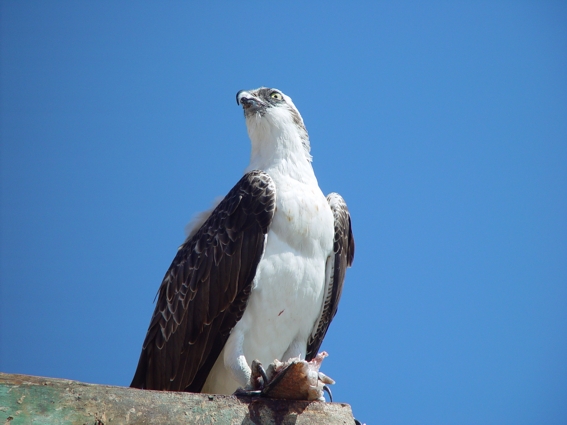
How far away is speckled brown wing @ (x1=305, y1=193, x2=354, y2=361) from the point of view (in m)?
7.58

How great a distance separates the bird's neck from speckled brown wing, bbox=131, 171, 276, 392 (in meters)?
0.39

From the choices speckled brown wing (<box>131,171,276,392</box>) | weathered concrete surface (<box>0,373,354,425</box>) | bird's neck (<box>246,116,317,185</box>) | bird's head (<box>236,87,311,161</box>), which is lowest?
weathered concrete surface (<box>0,373,354,425</box>)

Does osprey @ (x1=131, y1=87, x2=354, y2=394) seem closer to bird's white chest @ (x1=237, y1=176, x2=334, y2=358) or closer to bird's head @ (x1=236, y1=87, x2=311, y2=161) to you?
bird's white chest @ (x1=237, y1=176, x2=334, y2=358)

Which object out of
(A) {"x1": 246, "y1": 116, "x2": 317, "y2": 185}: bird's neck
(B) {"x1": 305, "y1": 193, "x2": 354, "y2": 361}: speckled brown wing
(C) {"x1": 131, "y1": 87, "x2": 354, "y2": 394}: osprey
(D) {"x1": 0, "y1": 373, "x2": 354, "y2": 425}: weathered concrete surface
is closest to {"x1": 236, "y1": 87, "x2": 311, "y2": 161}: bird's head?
(A) {"x1": 246, "y1": 116, "x2": 317, "y2": 185}: bird's neck

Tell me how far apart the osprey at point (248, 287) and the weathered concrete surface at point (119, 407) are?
1601 mm

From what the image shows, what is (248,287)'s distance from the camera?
6992mm

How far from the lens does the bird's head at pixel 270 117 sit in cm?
807

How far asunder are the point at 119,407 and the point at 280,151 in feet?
12.7

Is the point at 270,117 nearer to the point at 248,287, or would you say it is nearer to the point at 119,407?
the point at 248,287

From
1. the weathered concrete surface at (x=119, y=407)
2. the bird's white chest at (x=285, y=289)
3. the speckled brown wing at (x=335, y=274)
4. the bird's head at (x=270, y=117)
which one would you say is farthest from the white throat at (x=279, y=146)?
the weathered concrete surface at (x=119, y=407)

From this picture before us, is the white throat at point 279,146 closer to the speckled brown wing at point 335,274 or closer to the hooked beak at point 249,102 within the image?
the hooked beak at point 249,102

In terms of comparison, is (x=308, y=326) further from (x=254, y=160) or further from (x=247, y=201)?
(x=254, y=160)

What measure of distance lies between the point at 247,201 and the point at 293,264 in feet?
2.62

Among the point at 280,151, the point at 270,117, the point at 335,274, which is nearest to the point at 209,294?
the point at 335,274
